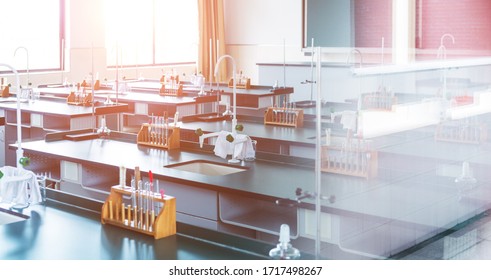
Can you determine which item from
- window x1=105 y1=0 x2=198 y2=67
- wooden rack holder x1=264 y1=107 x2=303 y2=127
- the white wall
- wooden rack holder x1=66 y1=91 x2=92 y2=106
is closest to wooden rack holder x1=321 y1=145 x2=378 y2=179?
wooden rack holder x1=264 y1=107 x2=303 y2=127

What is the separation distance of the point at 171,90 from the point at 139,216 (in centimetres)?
425

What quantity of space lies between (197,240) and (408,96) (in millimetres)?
1199

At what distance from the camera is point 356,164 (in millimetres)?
2828

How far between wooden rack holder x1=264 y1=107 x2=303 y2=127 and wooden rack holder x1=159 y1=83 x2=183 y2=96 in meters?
1.79

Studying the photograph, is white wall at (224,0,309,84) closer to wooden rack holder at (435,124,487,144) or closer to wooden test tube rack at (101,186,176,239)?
wooden rack holder at (435,124,487,144)

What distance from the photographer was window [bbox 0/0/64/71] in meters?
7.95

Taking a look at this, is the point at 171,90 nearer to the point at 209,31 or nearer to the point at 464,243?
the point at 464,243

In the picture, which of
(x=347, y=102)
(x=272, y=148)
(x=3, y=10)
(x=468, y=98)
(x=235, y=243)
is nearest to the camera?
(x=235, y=243)

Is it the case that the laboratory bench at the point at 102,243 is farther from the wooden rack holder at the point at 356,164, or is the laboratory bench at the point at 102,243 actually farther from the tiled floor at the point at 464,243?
the tiled floor at the point at 464,243

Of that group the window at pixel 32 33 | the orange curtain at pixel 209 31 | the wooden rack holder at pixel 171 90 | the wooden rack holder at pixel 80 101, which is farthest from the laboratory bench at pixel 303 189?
the orange curtain at pixel 209 31

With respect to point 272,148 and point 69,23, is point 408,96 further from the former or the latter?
point 69,23

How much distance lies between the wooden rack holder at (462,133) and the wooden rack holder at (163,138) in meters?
1.51

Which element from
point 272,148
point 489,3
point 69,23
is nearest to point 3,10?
point 69,23
